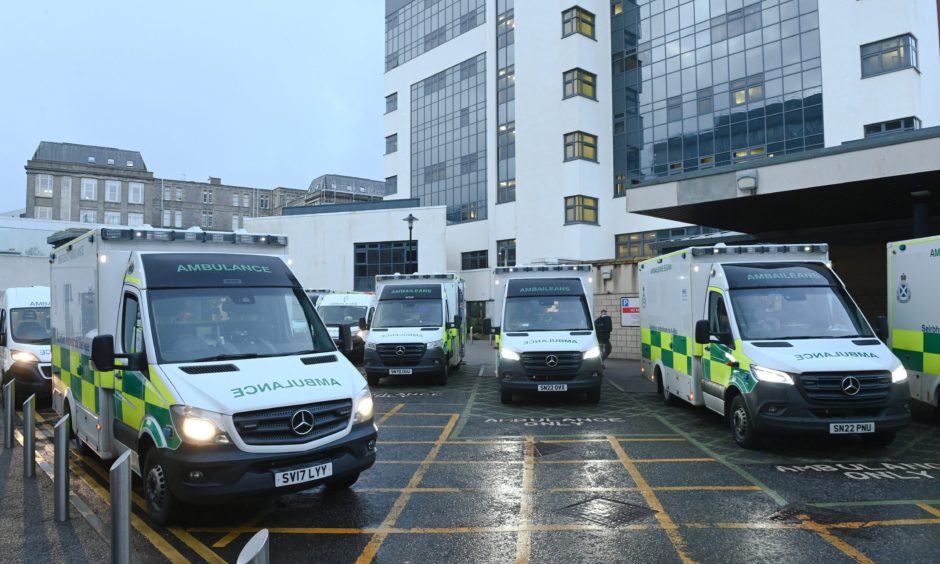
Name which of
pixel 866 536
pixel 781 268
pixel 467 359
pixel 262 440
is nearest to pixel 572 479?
pixel 866 536

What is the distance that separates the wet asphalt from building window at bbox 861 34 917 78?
2353cm


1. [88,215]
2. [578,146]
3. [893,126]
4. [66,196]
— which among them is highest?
[66,196]

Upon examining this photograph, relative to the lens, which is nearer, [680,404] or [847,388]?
[847,388]

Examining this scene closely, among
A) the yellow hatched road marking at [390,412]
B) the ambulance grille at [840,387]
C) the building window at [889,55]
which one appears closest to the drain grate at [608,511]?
the ambulance grille at [840,387]

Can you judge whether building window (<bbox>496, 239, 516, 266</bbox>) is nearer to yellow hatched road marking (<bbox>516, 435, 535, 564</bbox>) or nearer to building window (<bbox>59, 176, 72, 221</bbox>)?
yellow hatched road marking (<bbox>516, 435, 535, 564</bbox>)

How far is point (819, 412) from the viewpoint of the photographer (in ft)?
25.0

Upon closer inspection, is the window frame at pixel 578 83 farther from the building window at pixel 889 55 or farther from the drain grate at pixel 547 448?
the drain grate at pixel 547 448

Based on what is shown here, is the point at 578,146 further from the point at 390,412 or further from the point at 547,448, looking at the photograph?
the point at 547,448

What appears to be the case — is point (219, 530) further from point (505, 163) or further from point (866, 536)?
point (505, 163)

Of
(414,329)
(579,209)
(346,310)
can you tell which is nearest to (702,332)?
(414,329)

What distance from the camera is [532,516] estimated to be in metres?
5.81

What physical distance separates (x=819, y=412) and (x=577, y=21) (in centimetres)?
3375

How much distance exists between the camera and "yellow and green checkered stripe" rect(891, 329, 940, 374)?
9.51m

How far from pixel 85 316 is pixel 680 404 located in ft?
33.1
